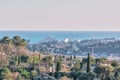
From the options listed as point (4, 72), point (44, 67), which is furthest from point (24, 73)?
point (44, 67)

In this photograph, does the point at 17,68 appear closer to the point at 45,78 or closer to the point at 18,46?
the point at 45,78

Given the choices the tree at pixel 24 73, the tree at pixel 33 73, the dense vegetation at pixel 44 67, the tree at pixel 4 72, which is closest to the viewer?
the dense vegetation at pixel 44 67

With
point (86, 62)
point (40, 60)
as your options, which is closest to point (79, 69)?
point (86, 62)

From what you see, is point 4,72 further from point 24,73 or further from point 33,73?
point 33,73

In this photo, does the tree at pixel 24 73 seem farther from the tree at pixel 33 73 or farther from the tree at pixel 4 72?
the tree at pixel 4 72

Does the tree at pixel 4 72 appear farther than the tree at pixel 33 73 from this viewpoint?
No

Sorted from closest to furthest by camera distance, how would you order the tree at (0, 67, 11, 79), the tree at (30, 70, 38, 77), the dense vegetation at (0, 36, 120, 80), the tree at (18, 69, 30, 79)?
1. the dense vegetation at (0, 36, 120, 80)
2. the tree at (0, 67, 11, 79)
3. the tree at (18, 69, 30, 79)
4. the tree at (30, 70, 38, 77)

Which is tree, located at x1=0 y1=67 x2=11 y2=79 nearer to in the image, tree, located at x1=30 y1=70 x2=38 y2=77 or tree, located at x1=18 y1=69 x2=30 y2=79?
tree, located at x1=18 y1=69 x2=30 y2=79

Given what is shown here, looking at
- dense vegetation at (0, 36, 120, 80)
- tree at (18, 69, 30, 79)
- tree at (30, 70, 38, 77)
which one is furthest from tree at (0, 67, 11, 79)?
tree at (30, 70, 38, 77)

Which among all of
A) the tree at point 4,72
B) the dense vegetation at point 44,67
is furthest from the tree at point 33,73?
the tree at point 4,72

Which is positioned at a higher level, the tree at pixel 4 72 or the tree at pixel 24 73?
the tree at pixel 4 72

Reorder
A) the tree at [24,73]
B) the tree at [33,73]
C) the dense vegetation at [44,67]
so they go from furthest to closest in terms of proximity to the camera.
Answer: the tree at [33,73] < the tree at [24,73] < the dense vegetation at [44,67]
